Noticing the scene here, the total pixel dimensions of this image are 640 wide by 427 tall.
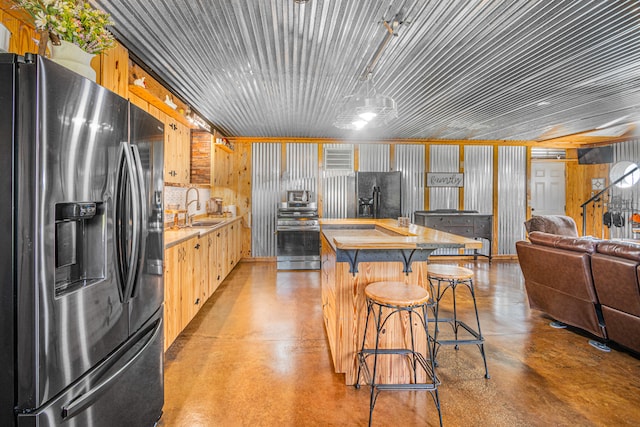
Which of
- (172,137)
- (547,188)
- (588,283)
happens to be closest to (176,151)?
(172,137)

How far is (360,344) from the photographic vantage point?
2.38 m

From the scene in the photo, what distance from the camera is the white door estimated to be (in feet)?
24.5

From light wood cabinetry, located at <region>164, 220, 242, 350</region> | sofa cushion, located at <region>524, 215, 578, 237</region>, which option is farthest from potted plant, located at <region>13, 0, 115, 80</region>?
sofa cushion, located at <region>524, 215, 578, 237</region>

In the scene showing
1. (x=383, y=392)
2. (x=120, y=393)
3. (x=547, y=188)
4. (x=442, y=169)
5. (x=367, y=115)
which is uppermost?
(x=367, y=115)

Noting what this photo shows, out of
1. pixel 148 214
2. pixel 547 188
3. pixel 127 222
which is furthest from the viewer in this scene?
pixel 547 188

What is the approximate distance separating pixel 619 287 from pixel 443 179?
4752 millimetres

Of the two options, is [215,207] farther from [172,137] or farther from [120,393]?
[120,393]

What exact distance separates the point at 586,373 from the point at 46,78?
3.72 metres

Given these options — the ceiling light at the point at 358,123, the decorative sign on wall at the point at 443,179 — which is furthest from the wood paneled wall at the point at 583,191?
the ceiling light at the point at 358,123

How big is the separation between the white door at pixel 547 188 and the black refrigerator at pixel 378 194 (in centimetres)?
343

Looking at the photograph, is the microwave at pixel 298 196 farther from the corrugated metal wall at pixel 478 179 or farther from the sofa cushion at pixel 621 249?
the sofa cushion at pixel 621 249

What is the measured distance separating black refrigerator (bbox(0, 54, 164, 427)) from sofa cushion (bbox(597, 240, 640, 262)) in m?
3.43

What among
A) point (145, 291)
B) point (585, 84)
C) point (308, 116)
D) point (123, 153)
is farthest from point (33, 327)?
point (585, 84)

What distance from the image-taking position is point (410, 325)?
2.24 metres
